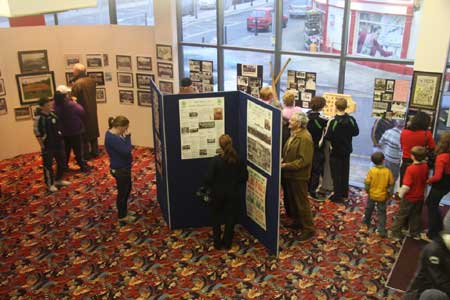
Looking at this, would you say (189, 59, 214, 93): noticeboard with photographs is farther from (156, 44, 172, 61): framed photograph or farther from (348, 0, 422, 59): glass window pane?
(348, 0, 422, 59): glass window pane

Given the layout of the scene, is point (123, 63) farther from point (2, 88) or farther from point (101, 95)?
point (2, 88)

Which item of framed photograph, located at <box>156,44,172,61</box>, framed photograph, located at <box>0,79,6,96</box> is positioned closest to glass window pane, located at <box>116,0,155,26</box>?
framed photograph, located at <box>156,44,172,61</box>

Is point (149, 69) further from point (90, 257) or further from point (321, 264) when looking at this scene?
point (321, 264)

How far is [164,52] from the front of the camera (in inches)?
317

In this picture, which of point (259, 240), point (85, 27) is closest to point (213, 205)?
point (259, 240)

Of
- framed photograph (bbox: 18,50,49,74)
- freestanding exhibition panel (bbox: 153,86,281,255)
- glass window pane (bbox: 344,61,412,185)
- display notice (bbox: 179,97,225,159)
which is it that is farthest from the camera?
framed photograph (bbox: 18,50,49,74)

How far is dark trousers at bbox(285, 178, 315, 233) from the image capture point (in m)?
5.44

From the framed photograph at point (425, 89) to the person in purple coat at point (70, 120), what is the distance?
473 cm

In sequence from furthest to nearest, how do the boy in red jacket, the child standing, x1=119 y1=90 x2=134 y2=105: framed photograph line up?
x1=119 y1=90 x2=134 y2=105: framed photograph, the child standing, the boy in red jacket

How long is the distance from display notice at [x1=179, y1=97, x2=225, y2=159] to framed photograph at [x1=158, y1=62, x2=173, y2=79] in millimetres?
2942

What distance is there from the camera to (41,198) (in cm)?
677

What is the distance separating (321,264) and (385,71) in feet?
9.37

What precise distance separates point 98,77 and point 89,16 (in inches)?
43.8

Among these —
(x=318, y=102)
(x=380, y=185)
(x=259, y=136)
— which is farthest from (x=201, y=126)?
(x=380, y=185)
